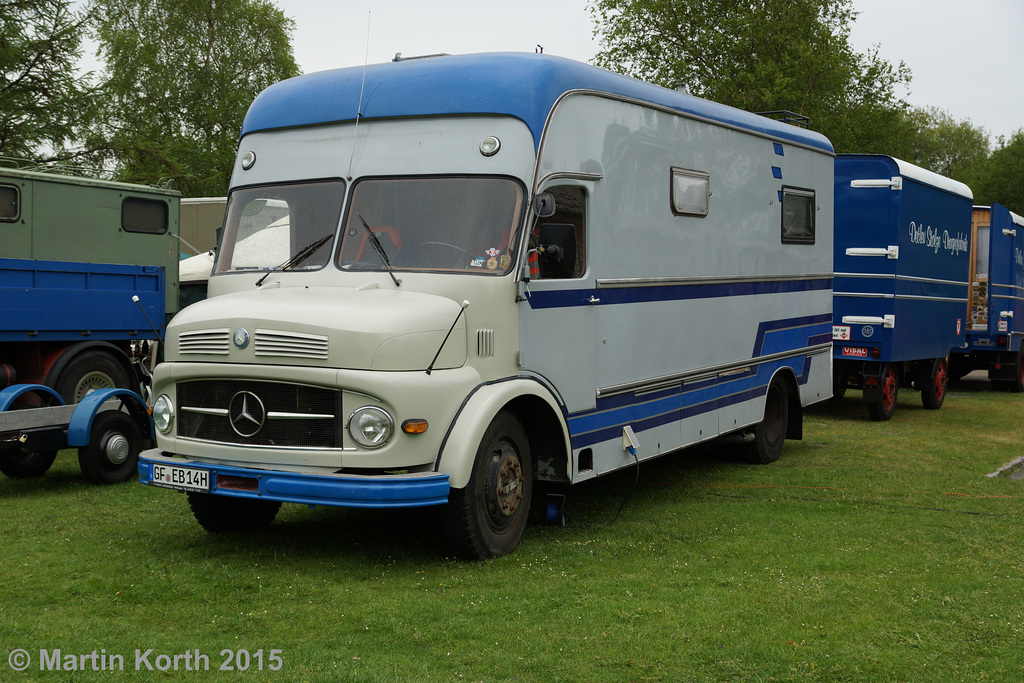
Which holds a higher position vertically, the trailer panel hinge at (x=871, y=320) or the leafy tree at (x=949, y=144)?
the leafy tree at (x=949, y=144)

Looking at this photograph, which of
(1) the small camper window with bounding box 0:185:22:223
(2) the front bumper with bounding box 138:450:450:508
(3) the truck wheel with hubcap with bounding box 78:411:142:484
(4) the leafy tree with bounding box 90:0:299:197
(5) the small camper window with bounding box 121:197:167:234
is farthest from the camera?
(4) the leafy tree with bounding box 90:0:299:197

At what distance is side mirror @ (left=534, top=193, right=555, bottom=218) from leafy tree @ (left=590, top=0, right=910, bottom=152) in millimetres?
27056

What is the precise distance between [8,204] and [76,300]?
1.20m

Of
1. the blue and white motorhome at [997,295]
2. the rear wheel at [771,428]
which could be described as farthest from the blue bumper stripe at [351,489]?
the blue and white motorhome at [997,295]

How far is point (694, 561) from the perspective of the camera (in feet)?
22.4

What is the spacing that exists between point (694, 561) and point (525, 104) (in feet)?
10.3

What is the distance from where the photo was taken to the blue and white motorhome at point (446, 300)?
242 inches

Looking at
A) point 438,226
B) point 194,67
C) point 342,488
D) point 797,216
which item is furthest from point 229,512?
point 194,67

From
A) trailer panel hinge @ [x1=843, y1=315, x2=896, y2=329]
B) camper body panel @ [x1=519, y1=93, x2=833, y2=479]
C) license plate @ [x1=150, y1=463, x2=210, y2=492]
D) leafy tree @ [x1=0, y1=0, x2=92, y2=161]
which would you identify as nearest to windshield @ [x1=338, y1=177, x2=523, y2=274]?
camper body panel @ [x1=519, y1=93, x2=833, y2=479]

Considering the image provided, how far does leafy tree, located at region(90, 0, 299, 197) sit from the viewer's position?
1727 inches

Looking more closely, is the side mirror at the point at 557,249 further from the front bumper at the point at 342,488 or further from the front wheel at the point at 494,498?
the front bumper at the point at 342,488

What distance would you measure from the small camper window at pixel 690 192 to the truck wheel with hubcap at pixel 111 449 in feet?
16.8

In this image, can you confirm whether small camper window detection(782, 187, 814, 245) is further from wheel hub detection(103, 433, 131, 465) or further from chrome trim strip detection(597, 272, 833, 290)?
wheel hub detection(103, 433, 131, 465)

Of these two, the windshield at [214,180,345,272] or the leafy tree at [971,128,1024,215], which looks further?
the leafy tree at [971,128,1024,215]
